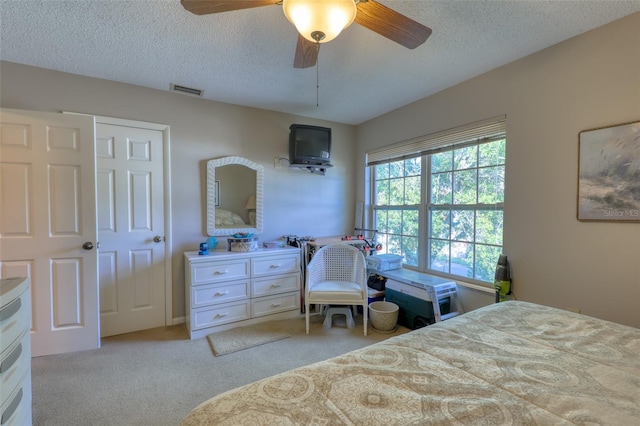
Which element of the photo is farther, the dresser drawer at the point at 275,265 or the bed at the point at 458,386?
the dresser drawer at the point at 275,265

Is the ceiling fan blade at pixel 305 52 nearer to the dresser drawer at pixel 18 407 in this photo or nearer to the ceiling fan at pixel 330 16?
the ceiling fan at pixel 330 16

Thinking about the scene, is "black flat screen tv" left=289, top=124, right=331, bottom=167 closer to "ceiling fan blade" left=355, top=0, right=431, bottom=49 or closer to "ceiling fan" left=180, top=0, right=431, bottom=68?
"ceiling fan" left=180, top=0, right=431, bottom=68

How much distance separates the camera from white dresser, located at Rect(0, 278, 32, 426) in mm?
1160

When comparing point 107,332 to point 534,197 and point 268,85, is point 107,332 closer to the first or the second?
point 268,85

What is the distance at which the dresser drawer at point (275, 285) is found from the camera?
2943 millimetres

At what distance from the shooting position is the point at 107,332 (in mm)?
2674

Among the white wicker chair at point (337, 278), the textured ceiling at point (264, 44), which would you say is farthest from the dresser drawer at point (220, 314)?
the textured ceiling at point (264, 44)

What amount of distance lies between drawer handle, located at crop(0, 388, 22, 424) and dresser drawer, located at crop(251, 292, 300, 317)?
1766 millimetres

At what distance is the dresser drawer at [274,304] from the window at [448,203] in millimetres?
1377

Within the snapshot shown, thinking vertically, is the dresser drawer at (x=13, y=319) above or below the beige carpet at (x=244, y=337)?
above

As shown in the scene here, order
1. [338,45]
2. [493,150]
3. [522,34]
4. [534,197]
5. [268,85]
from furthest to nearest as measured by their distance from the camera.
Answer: [268,85]
[493,150]
[534,197]
[338,45]
[522,34]

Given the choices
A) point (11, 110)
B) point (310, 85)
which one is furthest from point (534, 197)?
point (11, 110)

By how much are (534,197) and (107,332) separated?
4.00 metres

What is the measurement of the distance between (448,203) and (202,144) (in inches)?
108
